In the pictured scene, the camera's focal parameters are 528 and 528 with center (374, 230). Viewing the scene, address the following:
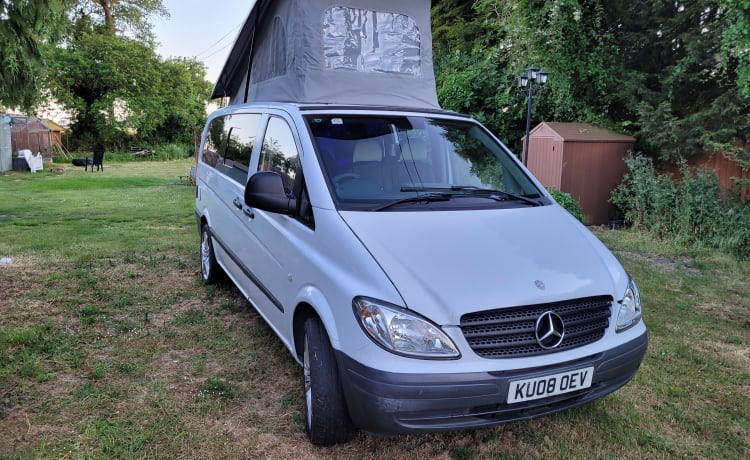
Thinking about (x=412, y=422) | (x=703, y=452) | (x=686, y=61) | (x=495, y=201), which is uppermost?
(x=686, y=61)

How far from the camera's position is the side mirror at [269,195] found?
2.89 meters

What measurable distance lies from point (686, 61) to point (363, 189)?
846 cm

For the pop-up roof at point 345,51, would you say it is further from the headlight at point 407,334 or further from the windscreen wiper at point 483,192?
the headlight at point 407,334

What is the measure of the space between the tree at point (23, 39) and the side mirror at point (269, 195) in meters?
3.76

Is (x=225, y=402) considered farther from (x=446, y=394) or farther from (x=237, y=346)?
(x=446, y=394)

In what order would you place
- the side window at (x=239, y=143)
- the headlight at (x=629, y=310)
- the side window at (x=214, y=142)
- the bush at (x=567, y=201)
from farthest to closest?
the bush at (x=567, y=201) < the side window at (x=214, y=142) < the side window at (x=239, y=143) < the headlight at (x=629, y=310)

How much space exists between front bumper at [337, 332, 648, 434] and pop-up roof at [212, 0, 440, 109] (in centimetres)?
250

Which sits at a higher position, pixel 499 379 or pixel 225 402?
pixel 499 379

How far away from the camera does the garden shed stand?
9.53 metres

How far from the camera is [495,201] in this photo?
3.05m

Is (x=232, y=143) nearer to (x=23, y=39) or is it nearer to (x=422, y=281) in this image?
(x=422, y=281)

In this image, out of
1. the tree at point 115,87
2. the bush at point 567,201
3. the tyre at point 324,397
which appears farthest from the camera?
the tree at point 115,87

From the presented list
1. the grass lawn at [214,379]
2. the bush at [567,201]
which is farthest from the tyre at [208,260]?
the bush at [567,201]

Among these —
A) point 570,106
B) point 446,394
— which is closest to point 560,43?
point 570,106
